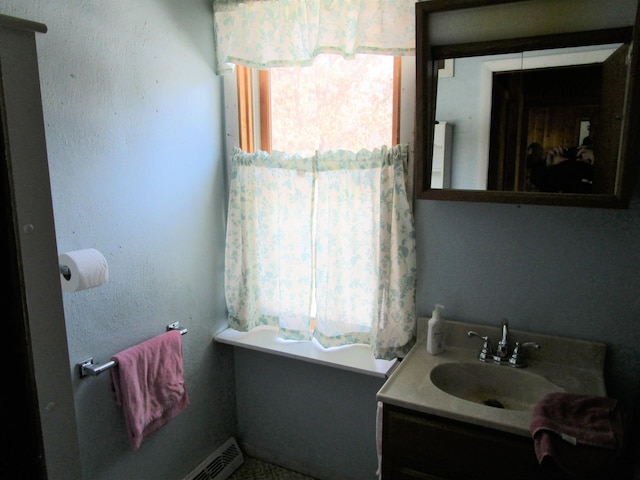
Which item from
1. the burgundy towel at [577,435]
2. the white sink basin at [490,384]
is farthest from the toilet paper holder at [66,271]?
the burgundy towel at [577,435]

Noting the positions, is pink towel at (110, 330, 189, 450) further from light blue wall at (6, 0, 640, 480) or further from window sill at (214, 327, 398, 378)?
window sill at (214, 327, 398, 378)

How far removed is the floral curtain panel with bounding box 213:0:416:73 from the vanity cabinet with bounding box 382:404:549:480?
1.29m

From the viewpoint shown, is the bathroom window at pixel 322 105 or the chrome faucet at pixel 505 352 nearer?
the chrome faucet at pixel 505 352

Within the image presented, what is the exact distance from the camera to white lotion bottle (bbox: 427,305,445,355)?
1.71 meters

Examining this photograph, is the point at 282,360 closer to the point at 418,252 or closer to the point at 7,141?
the point at 418,252

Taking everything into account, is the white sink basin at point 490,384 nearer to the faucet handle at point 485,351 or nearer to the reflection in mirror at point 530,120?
the faucet handle at point 485,351

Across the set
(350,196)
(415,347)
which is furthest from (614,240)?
(350,196)

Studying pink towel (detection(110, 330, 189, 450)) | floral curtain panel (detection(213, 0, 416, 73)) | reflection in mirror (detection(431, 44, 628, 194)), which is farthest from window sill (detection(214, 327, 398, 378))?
floral curtain panel (detection(213, 0, 416, 73))

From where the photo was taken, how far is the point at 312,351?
204 centimetres

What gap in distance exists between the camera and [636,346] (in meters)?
1.54

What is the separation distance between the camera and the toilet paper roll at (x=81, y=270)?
1361mm

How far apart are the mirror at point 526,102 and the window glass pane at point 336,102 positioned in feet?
0.95

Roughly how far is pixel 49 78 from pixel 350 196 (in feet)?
3.65

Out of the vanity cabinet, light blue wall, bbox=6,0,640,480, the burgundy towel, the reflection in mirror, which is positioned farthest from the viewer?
light blue wall, bbox=6,0,640,480
